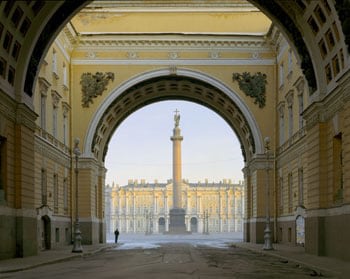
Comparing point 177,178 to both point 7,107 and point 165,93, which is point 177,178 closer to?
point 165,93

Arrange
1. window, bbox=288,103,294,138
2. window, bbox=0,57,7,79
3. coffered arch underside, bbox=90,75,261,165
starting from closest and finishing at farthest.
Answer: window, bbox=0,57,7,79
window, bbox=288,103,294,138
coffered arch underside, bbox=90,75,261,165

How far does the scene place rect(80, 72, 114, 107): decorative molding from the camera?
171 ft

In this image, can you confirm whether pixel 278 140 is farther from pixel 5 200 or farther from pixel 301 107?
pixel 5 200

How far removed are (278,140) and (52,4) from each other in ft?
86.7

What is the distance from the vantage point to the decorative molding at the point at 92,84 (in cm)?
5209

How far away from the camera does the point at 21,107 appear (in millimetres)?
30141

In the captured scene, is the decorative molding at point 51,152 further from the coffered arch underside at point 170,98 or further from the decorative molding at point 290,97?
the decorative molding at point 290,97

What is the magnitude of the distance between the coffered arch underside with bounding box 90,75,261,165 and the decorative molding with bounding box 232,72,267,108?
4.69 ft

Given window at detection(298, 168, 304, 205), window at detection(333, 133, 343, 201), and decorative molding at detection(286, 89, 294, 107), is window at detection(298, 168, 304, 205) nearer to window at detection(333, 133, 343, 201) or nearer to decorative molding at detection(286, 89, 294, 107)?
decorative molding at detection(286, 89, 294, 107)

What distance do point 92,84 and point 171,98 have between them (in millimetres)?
9499

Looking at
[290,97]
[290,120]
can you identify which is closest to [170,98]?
[290,120]

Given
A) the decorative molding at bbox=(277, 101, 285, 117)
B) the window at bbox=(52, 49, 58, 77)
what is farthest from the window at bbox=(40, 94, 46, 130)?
the decorative molding at bbox=(277, 101, 285, 117)

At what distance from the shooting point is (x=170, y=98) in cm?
5947

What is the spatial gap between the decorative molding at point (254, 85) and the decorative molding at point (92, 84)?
31.6ft
